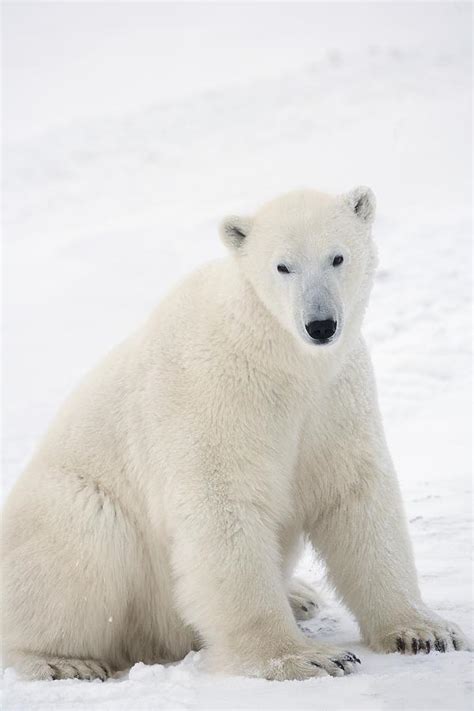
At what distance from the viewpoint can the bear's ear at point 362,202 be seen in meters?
3.64

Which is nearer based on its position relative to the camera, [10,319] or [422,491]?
[422,491]

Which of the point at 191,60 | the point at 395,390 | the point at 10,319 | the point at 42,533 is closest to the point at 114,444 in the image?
the point at 42,533

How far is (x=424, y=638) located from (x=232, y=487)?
0.83m

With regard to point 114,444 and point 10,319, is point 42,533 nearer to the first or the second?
point 114,444

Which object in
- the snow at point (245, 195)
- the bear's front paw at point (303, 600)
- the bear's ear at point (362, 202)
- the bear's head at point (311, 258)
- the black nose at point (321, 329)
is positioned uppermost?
the snow at point (245, 195)

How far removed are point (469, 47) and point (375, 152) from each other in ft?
18.0

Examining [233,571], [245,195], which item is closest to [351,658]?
[233,571]

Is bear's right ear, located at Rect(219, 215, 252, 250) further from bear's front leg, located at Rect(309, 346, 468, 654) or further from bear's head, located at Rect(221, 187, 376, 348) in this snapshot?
bear's front leg, located at Rect(309, 346, 468, 654)

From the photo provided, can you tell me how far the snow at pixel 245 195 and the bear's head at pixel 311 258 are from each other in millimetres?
1200

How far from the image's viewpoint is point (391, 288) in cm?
994

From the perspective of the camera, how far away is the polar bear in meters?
3.29

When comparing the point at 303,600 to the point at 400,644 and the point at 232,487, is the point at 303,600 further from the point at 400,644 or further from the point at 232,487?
→ the point at 232,487

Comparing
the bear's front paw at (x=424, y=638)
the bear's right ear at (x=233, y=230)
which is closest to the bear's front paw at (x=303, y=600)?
the bear's front paw at (x=424, y=638)

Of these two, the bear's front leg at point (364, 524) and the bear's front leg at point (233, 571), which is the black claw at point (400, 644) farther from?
the bear's front leg at point (233, 571)
